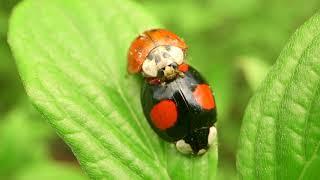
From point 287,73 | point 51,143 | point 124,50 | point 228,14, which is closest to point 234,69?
point 228,14

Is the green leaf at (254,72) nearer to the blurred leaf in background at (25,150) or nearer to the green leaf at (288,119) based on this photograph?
the green leaf at (288,119)

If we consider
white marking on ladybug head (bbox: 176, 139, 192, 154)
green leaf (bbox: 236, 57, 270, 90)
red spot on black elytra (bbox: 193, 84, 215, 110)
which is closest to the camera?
white marking on ladybug head (bbox: 176, 139, 192, 154)

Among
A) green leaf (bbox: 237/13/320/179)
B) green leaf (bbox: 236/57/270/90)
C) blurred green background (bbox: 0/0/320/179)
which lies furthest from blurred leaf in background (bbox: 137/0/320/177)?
green leaf (bbox: 237/13/320/179)

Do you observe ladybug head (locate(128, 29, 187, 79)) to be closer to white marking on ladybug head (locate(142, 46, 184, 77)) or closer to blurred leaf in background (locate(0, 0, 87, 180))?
white marking on ladybug head (locate(142, 46, 184, 77))

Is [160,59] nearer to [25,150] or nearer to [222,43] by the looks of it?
[25,150]

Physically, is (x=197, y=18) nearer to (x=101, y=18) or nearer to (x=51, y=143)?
(x=101, y=18)

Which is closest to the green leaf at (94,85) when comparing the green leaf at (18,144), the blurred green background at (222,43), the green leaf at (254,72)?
the green leaf at (254,72)
